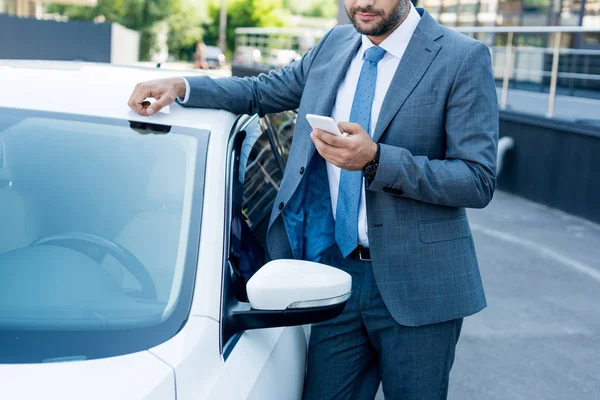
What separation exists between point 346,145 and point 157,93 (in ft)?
2.06

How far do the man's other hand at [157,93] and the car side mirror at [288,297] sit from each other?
635 millimetres

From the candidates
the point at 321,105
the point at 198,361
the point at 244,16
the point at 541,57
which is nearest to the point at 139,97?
the point at 321,105

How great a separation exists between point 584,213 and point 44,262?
6804mm

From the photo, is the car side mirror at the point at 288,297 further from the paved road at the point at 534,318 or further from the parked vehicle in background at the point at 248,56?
the parked vehicle in background at the point at 248,56

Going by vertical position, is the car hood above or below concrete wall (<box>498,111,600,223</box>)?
above

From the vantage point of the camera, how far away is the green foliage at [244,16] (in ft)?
254

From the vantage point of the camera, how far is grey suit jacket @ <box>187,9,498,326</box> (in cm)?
214

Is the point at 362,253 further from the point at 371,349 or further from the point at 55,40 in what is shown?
the point at 55,40

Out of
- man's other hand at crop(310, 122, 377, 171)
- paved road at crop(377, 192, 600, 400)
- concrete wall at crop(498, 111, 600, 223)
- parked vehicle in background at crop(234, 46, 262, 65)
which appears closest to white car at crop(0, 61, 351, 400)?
man's other hand at crop(310, 122, 377, 171)

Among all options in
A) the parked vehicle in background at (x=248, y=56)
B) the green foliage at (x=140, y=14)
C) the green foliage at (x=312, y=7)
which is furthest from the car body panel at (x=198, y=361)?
the green foliage at (x=312, y=7)

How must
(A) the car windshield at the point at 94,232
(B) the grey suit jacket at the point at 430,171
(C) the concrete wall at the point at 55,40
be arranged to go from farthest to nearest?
(C) the concrete wall at the point at 55,40 → (B) the grey suit jacket at the point at 430,171 → (A) the car windshield at the point at 94,232

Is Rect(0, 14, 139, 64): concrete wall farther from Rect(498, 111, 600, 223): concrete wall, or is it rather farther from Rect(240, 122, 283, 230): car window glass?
Rect(240, 122, 283, 230): car window glass

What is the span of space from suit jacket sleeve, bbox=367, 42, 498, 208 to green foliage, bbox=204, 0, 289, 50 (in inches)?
2986

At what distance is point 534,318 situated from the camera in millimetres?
5023
